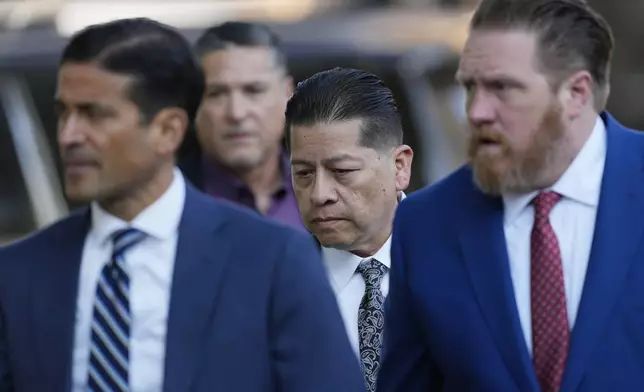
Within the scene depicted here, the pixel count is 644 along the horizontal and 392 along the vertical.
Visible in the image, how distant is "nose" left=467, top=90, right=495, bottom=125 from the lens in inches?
165

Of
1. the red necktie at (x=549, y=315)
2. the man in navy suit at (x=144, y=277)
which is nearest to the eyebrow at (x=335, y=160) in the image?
the man in navy suit at (x=144, y=277)

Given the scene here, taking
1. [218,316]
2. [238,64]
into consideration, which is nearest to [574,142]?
[218,316]

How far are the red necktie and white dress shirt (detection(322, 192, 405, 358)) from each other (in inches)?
23.3

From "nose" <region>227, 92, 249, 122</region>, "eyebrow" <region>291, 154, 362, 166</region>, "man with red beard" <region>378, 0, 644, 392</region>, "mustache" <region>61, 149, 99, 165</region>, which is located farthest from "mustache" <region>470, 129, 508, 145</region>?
"nose" <region>227, 92, 249, 122</region>

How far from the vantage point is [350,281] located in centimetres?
477

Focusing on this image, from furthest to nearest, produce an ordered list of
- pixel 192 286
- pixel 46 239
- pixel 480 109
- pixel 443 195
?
pixel 443 195 → pixel 46 239 → pixel 192 286 → pixel 480 109

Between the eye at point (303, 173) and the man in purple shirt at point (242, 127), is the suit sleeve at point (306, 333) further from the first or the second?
the man in purple shirt at point (242, 127)

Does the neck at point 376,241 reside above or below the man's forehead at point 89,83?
below

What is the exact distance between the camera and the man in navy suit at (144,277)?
13.9 ft

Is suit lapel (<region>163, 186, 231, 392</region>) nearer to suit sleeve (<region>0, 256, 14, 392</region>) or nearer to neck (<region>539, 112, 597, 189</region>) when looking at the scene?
suit sleeve (<region>0, 256, 14, 392</region>)

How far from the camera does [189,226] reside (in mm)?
4379

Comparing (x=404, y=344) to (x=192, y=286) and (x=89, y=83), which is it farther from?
(x=89, y=83)

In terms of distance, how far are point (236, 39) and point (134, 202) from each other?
263 cm

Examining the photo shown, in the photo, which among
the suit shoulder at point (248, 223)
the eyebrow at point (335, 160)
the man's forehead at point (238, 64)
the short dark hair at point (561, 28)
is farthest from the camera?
the man's forehead at point (238, 64)
